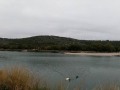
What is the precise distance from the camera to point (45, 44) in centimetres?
12800

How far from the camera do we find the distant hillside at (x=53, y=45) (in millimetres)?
106625

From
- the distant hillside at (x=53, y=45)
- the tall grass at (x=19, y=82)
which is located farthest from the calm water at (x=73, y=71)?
the distant hillside at (x=53, y=45)

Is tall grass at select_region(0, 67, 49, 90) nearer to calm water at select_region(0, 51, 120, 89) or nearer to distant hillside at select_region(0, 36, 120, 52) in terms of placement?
calm water at select_region(0, 51, 120, 89)

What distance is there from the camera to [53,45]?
120m

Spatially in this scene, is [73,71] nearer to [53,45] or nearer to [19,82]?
[19,82]

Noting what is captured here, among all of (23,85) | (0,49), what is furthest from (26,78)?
(0,49)

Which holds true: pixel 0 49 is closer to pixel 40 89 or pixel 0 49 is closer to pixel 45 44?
pixel 45 44

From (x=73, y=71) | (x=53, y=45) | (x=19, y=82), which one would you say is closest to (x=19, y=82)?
(x=19, y=82)

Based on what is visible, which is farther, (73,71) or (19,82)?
(73,71)

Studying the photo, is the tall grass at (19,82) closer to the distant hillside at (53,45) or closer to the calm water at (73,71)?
the calm water at (73,71)

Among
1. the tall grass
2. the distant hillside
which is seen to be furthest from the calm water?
the distant hillside

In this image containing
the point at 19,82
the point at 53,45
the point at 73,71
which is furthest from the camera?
the point at 53,45

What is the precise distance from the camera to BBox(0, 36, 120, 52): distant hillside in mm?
106625

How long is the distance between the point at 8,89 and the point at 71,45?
349 feet
